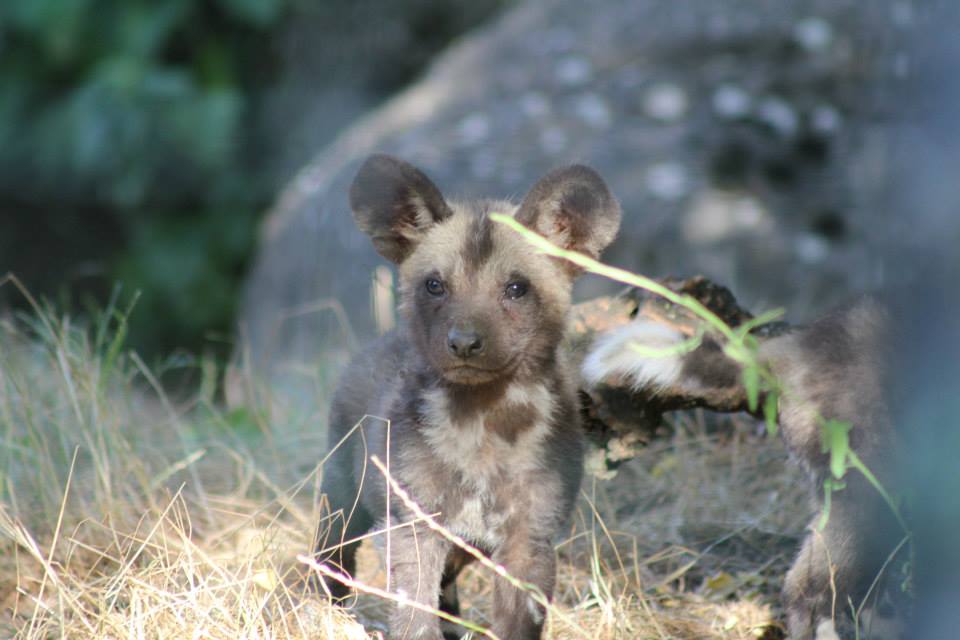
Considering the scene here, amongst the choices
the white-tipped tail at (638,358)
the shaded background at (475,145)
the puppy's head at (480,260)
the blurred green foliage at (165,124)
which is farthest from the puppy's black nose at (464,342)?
the blurred green foliage at (165,124)

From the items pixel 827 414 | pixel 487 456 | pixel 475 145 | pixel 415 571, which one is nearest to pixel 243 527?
pixel 415 571

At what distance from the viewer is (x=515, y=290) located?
2992mm

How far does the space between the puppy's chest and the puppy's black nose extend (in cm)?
21

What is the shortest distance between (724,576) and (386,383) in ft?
3.90

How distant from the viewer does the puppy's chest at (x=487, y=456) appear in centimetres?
294

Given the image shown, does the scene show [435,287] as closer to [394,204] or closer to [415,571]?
[394,204]

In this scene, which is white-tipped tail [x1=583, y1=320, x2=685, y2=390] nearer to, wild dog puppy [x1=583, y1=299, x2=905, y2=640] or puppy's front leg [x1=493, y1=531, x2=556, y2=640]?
wild dog puppy [x1=583, y1=299, x2=905, y2=640]

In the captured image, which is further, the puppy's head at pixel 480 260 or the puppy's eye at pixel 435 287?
the puppy's eye at pixel 435 287

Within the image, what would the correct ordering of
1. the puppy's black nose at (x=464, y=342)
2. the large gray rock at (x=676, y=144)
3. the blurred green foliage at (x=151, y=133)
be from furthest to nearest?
the blurred green foliage at (x=151, y=133) → the large gray rock at (x=676, y=144) → the puppy's black nose at (x=464, y=342)

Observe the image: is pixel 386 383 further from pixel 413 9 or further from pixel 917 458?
pixel 413 9

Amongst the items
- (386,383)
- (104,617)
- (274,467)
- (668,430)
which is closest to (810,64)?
(668,430)

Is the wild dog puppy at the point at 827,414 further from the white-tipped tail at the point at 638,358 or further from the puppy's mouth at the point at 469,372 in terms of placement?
the puppy's mouth at the point at 469,372

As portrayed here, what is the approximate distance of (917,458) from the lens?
1.79m

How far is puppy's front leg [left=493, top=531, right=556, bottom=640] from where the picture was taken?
288 centimetres
